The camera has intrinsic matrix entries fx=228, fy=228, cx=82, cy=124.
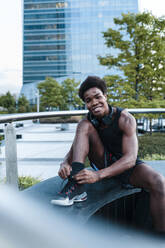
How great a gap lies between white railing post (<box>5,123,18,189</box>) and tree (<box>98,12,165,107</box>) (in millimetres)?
7817

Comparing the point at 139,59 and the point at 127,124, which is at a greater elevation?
the point at 139,59

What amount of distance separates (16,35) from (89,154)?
63307 mm

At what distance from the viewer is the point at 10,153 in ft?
7.28

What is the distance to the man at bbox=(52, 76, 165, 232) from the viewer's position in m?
1.58

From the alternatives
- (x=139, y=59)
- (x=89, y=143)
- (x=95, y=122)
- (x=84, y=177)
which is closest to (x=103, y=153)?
(x=89, y=143)

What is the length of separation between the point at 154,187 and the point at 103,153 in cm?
50

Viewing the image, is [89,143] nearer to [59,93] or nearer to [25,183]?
[25,183]

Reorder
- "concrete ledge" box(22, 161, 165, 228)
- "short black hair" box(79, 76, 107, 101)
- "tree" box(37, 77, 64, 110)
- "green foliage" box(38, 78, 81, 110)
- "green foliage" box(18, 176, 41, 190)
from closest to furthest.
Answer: "concrete ledge" box(22, 161, 165, 228), "short black hair" box(79, 76, 107, 101), "green foliage" box(18, 176, 41, 190), "tree" box(37, 77, 64, 110), "green foliage" box(38, 78, 81, 110)

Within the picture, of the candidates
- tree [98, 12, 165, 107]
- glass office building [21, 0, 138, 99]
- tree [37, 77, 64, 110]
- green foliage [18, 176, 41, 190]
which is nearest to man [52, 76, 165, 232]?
green foliage [18, 176, 41, 190]

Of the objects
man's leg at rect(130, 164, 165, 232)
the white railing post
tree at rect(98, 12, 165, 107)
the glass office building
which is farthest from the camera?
the glass office building

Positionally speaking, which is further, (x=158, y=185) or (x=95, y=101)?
(x=95, y=101)

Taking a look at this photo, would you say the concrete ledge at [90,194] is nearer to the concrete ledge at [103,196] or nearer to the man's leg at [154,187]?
the concrete ledge at [103,196]

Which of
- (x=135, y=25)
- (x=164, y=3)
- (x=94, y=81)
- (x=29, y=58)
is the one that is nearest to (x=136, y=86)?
(x=135, y=25)

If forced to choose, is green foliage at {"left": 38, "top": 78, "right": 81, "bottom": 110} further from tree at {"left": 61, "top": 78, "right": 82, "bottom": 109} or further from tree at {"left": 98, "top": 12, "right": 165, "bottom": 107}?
tree at {"left": 98, "top": 12, "right": 165, "bottom": 107}
